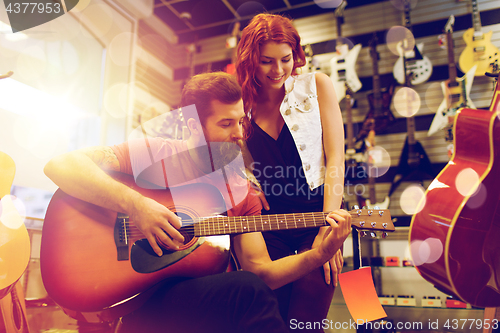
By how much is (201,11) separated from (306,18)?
1.69 m

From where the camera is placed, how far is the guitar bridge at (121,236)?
3.87 feet

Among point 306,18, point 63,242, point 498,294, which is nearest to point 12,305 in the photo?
point 63,242

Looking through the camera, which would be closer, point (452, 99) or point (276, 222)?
point (276, 222)

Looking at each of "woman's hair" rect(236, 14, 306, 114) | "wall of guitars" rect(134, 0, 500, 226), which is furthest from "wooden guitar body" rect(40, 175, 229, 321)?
"wall of guitars" rect(134, 0, 500, 226)

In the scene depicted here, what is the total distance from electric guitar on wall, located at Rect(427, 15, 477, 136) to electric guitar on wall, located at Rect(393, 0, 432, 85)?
0.91 ft

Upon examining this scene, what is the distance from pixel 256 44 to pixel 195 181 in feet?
2.35

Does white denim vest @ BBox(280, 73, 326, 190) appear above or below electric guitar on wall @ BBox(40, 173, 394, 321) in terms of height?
above

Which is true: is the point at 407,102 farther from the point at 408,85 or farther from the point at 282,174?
the point at 282,174

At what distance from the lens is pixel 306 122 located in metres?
1.52

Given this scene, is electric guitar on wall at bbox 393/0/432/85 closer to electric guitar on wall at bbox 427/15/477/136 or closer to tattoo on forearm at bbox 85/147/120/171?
electric guitar on wall at bbox 427/15/477/136

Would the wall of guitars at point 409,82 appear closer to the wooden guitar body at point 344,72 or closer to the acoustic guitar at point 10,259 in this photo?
the wooden guitar body at point 344,72

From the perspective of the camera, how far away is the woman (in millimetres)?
1439

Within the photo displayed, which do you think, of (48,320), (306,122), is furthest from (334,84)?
(48,320)

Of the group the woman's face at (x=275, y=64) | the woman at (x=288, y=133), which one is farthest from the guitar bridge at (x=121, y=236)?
the woman's face at (x=275, y=64)
